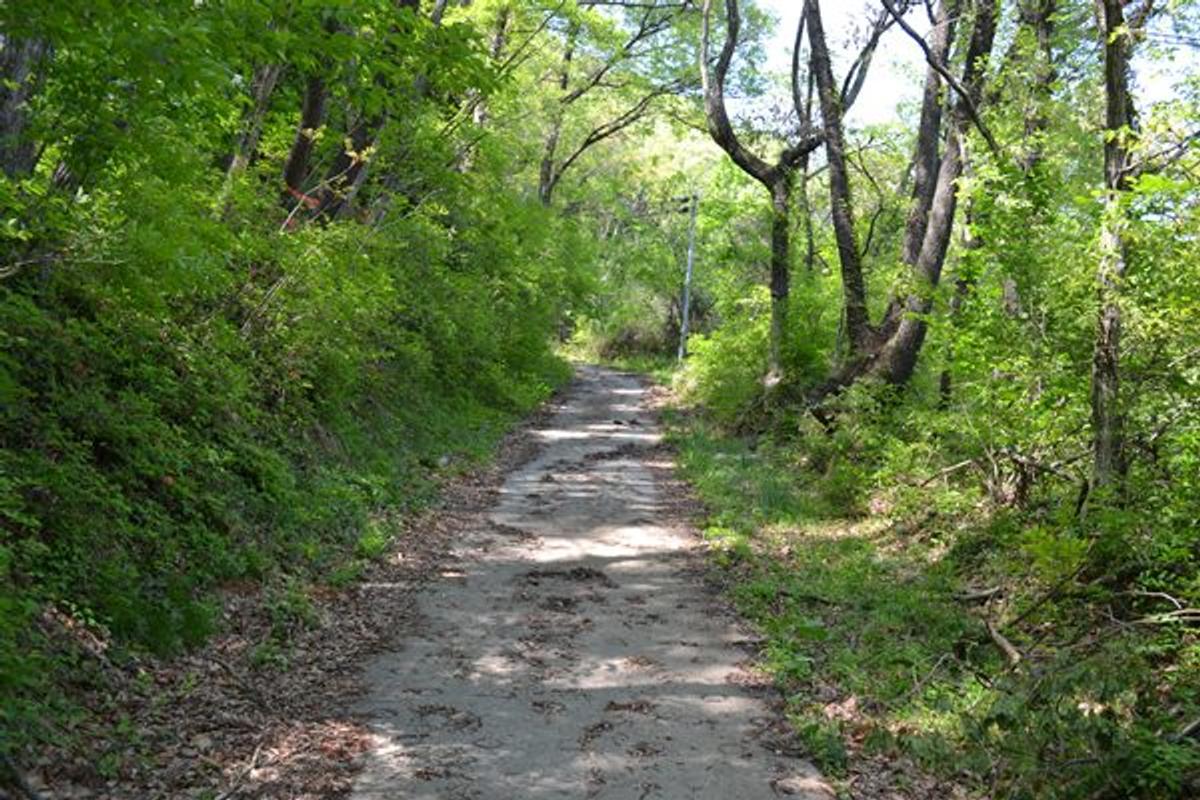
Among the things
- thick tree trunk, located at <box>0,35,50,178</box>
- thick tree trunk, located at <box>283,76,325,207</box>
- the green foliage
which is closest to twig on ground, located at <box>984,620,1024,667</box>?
the green foliage

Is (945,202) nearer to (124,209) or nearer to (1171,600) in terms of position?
(1171,600)

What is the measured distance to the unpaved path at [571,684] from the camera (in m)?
5.03

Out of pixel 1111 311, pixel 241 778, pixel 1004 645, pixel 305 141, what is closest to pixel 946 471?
pixel 1111 311

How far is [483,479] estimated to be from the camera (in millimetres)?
13633

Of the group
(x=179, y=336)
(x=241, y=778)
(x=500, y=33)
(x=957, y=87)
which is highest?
(x=500, y=33)

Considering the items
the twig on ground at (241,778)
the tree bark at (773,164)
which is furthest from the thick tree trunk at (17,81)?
the tree bark at (773,164)

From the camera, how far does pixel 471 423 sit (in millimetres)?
17219

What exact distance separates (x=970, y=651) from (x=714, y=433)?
41.4 ft

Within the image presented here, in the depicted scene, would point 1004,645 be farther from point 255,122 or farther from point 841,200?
point 841,200

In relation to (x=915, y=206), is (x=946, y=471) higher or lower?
lower

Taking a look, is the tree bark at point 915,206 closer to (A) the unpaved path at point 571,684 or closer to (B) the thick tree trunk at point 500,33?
(A) the unpaved path at point 571,684

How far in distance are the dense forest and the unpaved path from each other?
1.53 ft

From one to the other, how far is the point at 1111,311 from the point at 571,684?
5.10m

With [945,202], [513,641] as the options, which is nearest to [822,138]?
[945,202]
